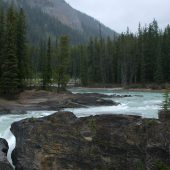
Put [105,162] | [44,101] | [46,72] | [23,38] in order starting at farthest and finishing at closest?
[46,72], [23,38], [44,101], [105,162]

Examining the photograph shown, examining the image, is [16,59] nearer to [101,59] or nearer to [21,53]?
[21,53]

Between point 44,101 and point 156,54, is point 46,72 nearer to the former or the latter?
point 44,101

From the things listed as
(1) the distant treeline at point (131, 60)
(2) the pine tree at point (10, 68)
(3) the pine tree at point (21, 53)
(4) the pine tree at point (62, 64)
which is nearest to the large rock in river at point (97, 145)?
(2) the pine tree at point (10, 68)

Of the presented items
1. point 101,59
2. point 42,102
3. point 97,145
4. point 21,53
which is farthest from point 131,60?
point 97,145

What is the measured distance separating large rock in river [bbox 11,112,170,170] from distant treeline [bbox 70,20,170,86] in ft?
255

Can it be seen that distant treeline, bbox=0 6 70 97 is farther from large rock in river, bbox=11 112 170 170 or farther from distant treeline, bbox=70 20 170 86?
large rock in river, bbox=11 112 170 170

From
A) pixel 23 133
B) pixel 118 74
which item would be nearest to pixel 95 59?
pixel 118 74

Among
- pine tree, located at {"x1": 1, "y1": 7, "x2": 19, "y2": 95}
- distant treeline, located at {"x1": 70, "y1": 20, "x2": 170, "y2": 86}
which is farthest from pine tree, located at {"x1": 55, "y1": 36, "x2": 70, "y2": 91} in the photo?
distant treeline, located at {"x1": 70, "y1": 20, "x2": 170, "y2": 86}

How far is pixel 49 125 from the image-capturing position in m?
19.3

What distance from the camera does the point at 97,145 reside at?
18.4 m

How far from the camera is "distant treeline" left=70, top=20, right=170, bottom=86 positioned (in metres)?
99.8

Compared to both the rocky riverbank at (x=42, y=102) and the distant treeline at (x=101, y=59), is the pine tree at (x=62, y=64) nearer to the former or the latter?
the distant treeline at (x=101, y=59)

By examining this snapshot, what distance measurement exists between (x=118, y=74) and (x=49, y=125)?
9195cm

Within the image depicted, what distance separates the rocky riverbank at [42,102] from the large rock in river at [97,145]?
23.3m
